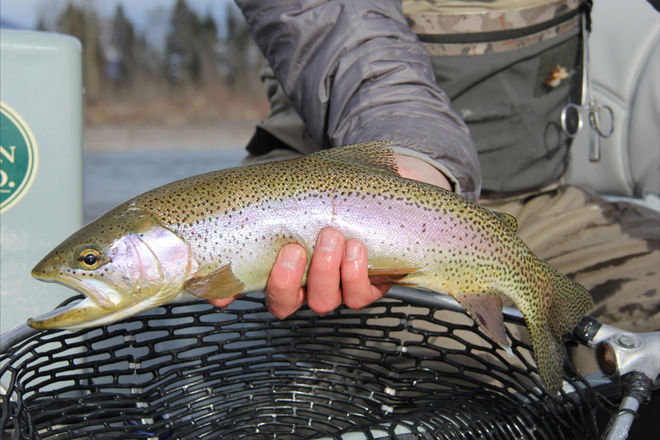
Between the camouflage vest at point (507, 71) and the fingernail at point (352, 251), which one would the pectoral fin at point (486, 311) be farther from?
the camouflage vest at point (507, 71)

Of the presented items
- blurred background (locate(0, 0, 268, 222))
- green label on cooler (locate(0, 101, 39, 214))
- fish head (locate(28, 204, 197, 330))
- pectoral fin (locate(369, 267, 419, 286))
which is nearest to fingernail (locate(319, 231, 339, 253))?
pectoral fin (locate(369, 267, 419, 286))

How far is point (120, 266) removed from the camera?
1.21m

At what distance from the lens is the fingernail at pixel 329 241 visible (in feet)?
4.18

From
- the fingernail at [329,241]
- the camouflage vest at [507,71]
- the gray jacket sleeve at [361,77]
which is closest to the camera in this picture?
the fingernail at [329,241]

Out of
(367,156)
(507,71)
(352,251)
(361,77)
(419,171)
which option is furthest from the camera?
(507,71)

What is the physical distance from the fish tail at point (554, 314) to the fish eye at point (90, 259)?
968mm

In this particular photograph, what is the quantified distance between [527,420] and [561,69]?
154 cm

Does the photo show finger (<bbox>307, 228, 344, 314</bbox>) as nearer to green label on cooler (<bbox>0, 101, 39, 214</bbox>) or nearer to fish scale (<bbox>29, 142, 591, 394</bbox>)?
fish scale (<bbox>29, 142, 591, 394</bbox>)

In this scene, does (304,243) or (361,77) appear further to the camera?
(361,77)

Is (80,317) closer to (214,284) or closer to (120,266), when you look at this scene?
(120,266)

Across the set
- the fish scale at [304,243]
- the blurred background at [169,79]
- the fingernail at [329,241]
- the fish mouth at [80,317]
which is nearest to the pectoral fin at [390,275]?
the fish scale at [304,243]

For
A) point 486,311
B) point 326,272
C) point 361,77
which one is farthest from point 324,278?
point 361,77

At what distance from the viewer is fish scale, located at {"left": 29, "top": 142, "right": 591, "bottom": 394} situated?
1.21m

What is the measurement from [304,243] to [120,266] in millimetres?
382
